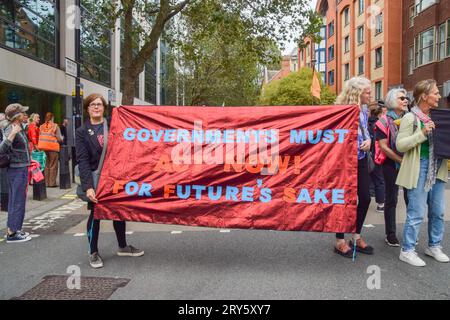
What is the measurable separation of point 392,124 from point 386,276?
6.13 feet

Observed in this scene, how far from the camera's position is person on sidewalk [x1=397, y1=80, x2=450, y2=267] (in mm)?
4613

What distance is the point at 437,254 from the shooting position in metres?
4.76

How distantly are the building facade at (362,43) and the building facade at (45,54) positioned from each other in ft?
41.6

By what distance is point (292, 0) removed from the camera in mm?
16516

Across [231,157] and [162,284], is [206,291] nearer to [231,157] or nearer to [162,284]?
[162,284]

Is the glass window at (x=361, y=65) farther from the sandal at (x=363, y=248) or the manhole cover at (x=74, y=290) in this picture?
the manhole cover at (x=74, y=290)

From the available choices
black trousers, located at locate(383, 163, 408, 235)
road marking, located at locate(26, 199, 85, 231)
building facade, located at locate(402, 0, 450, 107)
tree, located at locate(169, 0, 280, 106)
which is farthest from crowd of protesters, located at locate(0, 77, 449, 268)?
building facade, located at locate(402, 0, 450, 107)

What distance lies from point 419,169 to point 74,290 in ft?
12.0

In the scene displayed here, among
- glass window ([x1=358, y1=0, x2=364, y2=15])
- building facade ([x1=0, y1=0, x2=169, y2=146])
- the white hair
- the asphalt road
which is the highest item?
glass window ([x1=358, y1=0, x2=364, y2=15])

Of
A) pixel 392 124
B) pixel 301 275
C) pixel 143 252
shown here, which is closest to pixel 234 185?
pixel 301 275

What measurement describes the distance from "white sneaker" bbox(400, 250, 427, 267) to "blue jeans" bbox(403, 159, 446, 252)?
5 cm

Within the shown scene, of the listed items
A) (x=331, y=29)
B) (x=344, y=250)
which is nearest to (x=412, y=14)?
(x=331, y=29)

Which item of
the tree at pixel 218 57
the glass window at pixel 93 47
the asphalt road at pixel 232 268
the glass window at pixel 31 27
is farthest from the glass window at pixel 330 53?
the asphalt road at pixel 232 268

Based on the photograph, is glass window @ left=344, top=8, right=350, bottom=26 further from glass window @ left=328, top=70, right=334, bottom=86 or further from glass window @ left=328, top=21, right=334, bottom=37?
glass window @ left=328, top=70, right=334, bottom=86
